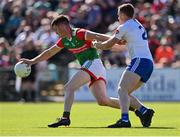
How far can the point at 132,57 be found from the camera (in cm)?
1455

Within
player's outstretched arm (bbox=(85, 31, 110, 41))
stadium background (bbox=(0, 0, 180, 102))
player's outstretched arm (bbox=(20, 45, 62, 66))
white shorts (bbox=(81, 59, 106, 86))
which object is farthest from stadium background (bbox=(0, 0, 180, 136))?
player's outstretched arm (bbox=(85, 31, 110, 41))

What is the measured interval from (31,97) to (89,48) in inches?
547

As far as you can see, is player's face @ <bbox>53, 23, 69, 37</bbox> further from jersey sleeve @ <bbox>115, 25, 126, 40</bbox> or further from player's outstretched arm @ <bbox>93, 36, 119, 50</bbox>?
jersey sleeve @ <bbox>115, 25, 126, 40</bbox>

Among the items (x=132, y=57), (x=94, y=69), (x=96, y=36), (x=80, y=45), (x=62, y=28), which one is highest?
(x=62, y=28)

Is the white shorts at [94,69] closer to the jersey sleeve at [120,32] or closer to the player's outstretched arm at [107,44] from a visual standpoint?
the player's outstretched arm at [107,44]

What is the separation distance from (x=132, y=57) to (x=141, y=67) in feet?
0.92

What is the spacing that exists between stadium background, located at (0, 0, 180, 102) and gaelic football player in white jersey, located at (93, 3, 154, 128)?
43.6 feet

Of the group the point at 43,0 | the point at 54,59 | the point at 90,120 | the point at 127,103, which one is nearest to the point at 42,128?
the point at 127,103

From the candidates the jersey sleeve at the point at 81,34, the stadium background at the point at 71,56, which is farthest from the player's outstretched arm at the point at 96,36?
the stadium background at the point at 71,56

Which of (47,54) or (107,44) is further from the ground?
(107,44)

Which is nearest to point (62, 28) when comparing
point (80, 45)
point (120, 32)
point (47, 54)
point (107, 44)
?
point (80, 45)

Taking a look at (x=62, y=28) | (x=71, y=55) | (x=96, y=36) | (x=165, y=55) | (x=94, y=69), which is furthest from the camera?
(x=71, y=55)

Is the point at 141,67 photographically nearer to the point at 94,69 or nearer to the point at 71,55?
the point at 94,69

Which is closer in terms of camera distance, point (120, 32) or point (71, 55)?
point (120, 32)
